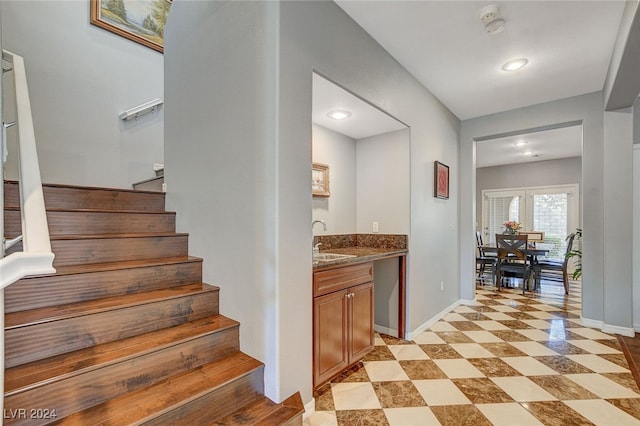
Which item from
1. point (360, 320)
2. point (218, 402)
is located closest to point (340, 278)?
point (360, 320)

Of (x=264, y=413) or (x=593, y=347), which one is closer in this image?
(x=264, y=413)

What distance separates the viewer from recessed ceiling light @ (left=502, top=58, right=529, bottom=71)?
9.27 ft

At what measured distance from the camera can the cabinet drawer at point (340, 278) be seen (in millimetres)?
2006

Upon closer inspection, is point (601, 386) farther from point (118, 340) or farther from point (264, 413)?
point (118, 340)

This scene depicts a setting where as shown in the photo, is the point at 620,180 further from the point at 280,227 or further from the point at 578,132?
the point at 280,227

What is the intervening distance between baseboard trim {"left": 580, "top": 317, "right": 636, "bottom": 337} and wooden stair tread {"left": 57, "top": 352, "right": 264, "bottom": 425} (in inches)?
146

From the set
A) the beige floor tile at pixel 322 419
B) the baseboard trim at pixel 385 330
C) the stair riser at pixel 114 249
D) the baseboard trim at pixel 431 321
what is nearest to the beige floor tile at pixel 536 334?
the baseboard trim at pixel 431 321

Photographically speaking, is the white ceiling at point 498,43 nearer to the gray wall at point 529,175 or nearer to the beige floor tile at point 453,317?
the beige floor tile at point 453,317

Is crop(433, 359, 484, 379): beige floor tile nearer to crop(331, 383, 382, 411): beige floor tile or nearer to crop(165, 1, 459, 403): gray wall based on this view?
crop(331, 383, 382, 411): beige floor tile

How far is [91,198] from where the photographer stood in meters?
2.33

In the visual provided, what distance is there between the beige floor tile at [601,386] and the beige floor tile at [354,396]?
1.54 m

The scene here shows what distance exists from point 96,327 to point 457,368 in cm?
249

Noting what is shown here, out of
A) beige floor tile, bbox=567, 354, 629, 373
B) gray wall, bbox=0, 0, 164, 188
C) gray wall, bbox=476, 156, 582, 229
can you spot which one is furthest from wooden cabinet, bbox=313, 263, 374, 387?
gray wall, bbox=476, 156, 582, 229

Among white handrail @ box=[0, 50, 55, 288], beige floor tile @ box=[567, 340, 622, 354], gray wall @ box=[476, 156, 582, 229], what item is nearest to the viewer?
white handrail @ box=[0, 50, 55, 288]
